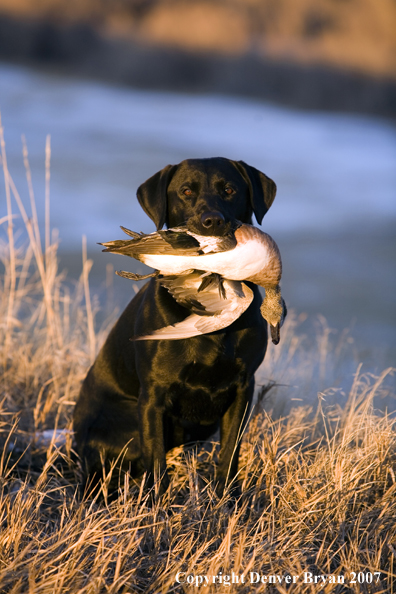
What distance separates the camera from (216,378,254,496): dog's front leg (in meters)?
2.59

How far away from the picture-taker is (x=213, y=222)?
7.39ft

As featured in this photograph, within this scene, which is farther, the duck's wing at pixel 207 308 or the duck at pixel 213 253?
the duck's wing at pixel 207 308

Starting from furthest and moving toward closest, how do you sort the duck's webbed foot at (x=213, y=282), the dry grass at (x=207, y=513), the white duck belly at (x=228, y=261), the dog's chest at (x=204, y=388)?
1. the dog's chest at (x=204, y=388)
2. the duck's webbed foot at (x=213, y=282)
3. the white duck belly at (x=228, y=261)
4. the dry grass at (x=207, y=513)

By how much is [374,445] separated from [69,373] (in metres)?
2.00

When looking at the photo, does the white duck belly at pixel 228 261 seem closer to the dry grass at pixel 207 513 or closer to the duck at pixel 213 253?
the duck at pixel 213 253

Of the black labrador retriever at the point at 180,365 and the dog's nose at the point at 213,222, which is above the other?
the dog's nose at the point at 213,222

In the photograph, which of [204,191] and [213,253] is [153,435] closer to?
[213,253]

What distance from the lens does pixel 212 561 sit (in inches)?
75.4

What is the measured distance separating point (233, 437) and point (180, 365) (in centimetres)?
43

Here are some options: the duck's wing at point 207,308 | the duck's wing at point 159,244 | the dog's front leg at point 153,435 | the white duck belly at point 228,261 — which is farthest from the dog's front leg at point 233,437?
the duck's wing at point 159,244

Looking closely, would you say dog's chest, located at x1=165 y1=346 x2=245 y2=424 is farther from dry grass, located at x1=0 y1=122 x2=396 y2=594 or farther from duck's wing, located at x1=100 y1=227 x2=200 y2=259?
duck's wing, located at x1=100 y1=227 x2=200 y2=259

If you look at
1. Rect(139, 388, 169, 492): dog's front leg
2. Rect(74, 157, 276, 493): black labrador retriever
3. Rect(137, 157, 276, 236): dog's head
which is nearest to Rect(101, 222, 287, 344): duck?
Rect(74, 157, 276, 493): black labrador retriever

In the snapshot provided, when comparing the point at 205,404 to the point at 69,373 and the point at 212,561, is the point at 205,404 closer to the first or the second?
the point at 212,561

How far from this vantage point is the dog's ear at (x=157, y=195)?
266cm
